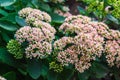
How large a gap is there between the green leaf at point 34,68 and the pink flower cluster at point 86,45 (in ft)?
0.44

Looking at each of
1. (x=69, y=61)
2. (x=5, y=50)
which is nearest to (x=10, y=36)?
(x=5, y=50)

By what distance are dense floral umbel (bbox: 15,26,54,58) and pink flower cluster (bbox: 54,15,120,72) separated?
0.08 meters

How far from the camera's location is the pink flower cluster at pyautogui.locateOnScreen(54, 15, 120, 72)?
2.16 m

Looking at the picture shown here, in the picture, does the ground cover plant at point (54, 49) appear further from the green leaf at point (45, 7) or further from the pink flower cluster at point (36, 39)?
the green leaf at point (45, 7)

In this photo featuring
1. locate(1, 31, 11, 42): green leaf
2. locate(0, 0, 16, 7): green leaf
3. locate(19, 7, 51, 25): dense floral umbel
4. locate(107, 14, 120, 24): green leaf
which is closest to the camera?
locate(19, 7, 51, 25): dense floral umbel

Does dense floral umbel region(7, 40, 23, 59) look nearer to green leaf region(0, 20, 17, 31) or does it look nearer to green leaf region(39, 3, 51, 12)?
green leaf region(0, 20, 17, 31)

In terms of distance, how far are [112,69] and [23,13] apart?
2.30 ft

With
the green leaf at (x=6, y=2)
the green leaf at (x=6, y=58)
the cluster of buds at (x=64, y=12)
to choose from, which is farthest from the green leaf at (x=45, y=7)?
the green leaf at (x=6, y=58)

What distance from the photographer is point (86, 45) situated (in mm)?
2166

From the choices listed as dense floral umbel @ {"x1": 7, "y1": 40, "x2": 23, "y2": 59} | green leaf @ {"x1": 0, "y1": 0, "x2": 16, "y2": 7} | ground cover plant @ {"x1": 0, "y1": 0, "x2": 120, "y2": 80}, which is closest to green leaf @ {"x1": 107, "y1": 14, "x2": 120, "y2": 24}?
ground cover plant @ {"x1": 0, "y1": 0, "x2": 120, "y2": 80}

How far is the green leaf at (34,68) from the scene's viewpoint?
2143 mm

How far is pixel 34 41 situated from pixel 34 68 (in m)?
0.17

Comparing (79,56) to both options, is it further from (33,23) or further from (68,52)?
(33,23)

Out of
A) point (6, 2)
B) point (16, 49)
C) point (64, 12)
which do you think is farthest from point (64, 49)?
point (64, 12)
